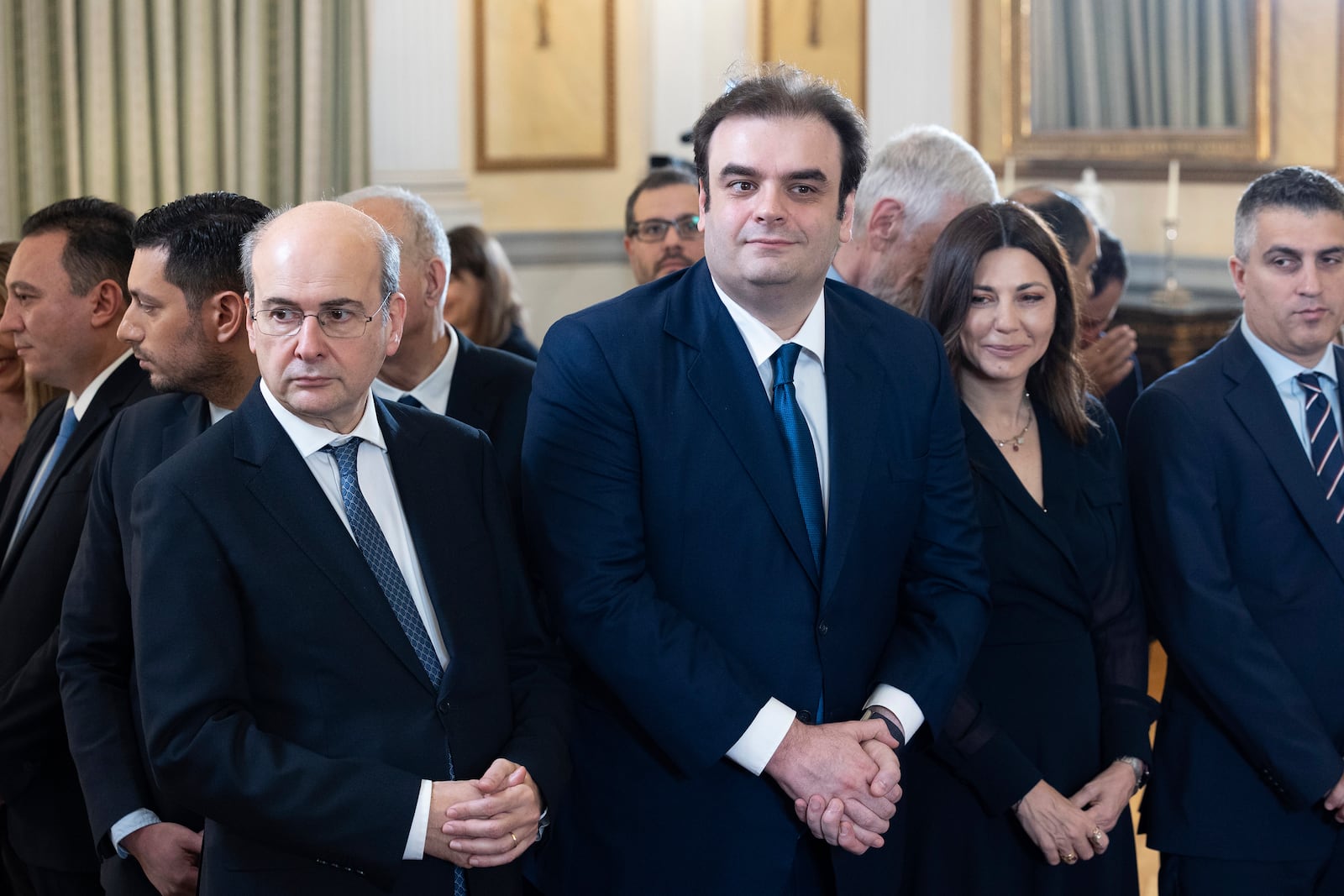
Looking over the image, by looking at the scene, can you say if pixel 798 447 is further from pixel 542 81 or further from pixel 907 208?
pixel 542 81

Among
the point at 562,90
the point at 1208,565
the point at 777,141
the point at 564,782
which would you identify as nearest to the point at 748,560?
the point at 564,782

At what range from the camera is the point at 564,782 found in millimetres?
1864

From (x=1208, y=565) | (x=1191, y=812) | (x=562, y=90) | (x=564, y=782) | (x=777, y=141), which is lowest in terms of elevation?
(x=1191, y=812)

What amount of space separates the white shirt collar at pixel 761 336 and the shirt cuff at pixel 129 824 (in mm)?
1081

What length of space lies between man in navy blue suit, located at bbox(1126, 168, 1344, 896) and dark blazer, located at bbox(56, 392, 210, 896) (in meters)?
1.60

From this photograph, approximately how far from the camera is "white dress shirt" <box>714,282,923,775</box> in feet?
6.22

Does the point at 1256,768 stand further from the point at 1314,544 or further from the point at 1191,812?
the point at 1314,544

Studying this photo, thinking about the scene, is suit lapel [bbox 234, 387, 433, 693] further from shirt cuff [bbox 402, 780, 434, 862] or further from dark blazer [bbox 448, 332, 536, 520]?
dark blazer [bbox 448, 332, 536, 520]

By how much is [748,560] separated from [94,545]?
940 millimetres

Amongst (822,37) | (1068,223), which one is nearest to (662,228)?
(1068,223)

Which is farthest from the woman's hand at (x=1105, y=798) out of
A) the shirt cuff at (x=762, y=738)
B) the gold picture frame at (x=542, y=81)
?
the gold picture frame at (x=542, y=81)

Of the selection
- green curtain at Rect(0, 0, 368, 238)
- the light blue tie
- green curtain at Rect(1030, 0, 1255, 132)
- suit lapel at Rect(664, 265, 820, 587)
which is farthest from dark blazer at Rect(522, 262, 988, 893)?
green curtain at Rect(1030, 0, 1255, 132)

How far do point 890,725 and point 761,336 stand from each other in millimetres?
574

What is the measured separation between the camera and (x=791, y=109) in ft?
6.48
